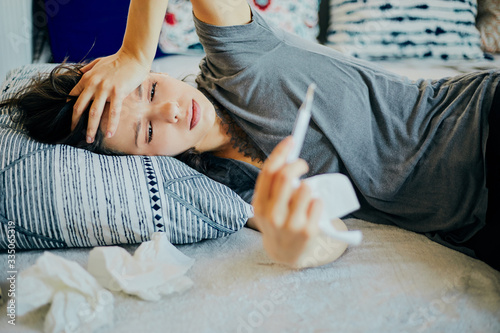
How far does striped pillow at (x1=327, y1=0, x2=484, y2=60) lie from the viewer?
59.3 inches

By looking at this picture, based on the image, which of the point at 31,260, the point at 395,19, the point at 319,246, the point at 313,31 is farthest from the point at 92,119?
the point at 395,19

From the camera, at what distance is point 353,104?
0.86 metres

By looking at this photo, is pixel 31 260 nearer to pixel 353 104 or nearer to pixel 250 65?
pixel 250 65

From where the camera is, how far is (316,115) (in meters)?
0.86

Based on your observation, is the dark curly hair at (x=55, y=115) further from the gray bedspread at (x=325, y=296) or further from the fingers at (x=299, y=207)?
the fingers at (x=299, y=207)

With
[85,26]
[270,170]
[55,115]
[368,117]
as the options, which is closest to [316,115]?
[368,117]

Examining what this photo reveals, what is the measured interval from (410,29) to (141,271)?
4.63 ft

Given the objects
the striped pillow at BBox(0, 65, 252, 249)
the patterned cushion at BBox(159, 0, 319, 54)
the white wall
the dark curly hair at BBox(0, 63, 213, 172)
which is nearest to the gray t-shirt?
the striped pillow at BBox(0, 65, 252, 249)

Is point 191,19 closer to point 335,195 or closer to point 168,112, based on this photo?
point 168,112

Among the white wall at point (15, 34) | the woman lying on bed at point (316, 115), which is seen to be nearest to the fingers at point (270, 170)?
the woman lying on bed at point (316, 115)

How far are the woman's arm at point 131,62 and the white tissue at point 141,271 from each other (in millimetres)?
282

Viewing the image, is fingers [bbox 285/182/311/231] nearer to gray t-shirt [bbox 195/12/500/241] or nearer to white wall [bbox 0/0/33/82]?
gray t-shirt [bbox 195/12/500/241]

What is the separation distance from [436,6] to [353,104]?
961mm

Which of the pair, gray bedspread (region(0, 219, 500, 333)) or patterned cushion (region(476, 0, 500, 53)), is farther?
patterned cushion (region(476, 0, 500, 53))
